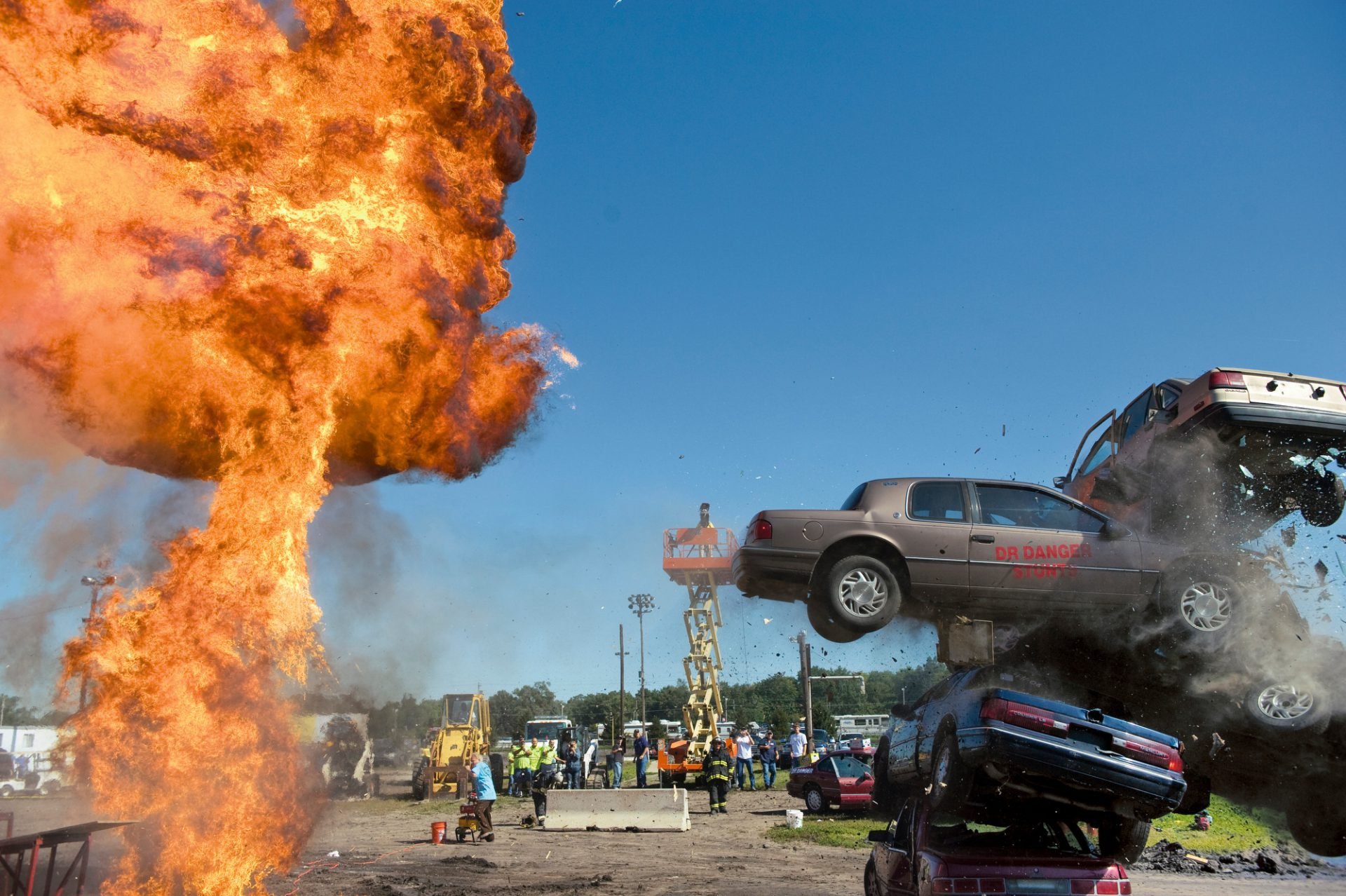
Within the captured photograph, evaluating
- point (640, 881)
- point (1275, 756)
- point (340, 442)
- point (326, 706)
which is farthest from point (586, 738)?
point (1275, 756)

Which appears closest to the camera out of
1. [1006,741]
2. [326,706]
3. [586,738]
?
[1006,741]

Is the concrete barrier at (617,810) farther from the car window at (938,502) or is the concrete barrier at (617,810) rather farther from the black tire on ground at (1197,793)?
the car window at (938,502)

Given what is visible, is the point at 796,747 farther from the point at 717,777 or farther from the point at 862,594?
the point at 862,594

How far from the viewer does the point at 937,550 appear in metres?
8.49

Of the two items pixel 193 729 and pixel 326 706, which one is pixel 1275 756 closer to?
pixel 193 729

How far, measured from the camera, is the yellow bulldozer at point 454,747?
1053 inches

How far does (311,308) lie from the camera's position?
363 inches

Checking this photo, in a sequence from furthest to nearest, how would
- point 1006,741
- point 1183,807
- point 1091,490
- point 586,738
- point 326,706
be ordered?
point 586,738, point 326,706, point 1091,490, point 1183,807, point 1006,741

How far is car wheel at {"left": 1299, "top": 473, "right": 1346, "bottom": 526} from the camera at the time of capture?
28.4 ft

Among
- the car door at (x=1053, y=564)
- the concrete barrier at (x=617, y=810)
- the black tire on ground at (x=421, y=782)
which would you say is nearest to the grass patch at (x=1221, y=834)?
the car door at (x=1053, y=564)

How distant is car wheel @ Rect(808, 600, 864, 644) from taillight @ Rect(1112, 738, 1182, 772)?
265 centimetres

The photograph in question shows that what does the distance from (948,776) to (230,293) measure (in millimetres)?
7551

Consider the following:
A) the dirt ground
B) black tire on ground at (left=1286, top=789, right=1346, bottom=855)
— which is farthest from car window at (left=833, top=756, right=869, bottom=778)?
black tire on ground at (left=1286, top=789, right=1346, bottom=855)

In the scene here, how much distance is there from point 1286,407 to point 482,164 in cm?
801
